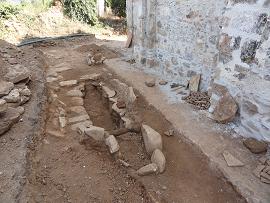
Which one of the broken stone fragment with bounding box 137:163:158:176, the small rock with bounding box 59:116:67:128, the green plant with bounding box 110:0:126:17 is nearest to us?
the broken stone fragment with bounding box 137:163:158:176

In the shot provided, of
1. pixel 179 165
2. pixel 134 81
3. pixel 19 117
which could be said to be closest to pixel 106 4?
pixel 134 81

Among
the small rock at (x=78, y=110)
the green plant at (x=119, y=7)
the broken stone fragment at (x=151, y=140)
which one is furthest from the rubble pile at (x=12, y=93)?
the green plant at (x=119, y=7)

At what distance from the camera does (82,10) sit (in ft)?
43.0

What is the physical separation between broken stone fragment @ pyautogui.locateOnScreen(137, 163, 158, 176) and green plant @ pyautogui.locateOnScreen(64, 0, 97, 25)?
35.9 ft

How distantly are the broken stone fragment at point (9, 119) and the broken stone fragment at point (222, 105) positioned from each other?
3.42 m

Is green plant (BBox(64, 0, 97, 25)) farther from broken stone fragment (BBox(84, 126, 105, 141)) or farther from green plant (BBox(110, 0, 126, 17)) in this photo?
broken stone fragment (BBox(84, 126, 105, 141))

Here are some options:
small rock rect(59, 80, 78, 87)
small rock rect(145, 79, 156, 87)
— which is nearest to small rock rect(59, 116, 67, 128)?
small rock rect(59, 80, 78, 87)

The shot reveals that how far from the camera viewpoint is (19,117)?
178 inches

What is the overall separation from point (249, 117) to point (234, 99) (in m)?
0.40

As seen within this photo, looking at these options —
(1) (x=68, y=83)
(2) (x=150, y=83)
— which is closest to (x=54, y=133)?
(1) (x=68, y=83)

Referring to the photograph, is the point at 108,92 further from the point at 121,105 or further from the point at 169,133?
the point at 169,133

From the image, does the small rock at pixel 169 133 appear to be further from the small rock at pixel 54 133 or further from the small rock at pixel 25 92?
the small rock at pixel 25 92

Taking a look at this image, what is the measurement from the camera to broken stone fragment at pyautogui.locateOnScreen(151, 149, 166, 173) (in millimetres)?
3980

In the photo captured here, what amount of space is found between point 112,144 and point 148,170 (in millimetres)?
791
